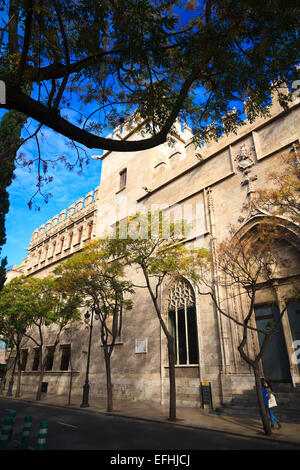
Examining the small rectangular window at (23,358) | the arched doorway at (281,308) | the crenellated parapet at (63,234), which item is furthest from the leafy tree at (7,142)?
the small rectangular window at (23,358)

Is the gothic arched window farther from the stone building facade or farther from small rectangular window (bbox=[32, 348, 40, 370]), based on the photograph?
small rectangular window (bbox=[32, 348, 40, 370])

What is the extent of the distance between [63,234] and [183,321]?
67.4 feet

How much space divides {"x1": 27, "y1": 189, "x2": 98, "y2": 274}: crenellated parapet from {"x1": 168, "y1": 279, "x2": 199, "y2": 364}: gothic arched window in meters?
12.9

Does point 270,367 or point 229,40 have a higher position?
point 229,40

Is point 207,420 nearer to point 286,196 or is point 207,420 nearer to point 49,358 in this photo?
point 286,196

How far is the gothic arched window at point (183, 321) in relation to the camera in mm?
15609

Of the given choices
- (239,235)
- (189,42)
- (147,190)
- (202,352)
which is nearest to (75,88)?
(189,42)

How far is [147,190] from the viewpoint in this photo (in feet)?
73.6

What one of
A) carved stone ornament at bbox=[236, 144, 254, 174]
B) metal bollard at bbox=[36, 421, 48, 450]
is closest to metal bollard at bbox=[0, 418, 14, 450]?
metal bollard at bbox=[36, 421, 48, 450]

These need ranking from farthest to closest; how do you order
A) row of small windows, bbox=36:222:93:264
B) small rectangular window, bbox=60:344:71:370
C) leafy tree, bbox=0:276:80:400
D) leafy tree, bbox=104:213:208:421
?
row of small windows, bbox=36:222:93:264, small rectangular window, bbox=60:344:71:370, leafy tree, bbox=0:276:80:400, leafy tree, bbox=104:213:208:421

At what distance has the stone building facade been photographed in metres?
13.2

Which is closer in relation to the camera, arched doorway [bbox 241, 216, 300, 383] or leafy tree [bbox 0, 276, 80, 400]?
arched doorway [bbox 241, 216, 300, 383]

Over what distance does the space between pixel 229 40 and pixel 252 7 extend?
28.1 inches

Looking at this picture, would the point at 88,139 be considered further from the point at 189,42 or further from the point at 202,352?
the point at 202,352
